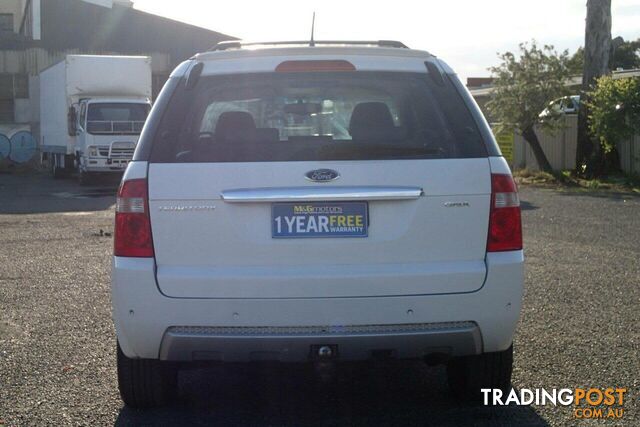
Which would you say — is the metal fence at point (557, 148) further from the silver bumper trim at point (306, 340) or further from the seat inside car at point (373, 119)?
the silver bumper trim at point (306, 340)

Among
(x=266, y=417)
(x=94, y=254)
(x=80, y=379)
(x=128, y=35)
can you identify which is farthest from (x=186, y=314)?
(x=128, y=35)

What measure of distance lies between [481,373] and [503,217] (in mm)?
928

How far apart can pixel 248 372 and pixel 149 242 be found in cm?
178

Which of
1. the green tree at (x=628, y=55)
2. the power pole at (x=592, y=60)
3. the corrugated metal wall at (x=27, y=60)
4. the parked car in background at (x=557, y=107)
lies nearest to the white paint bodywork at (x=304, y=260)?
the power pole at (x=592, y=60)

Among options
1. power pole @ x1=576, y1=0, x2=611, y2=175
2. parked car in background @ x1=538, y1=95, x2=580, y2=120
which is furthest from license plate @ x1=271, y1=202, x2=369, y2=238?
parked car in background @ x1=538, y1=95, x2=580, y2=120

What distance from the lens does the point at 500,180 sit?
464 centimetres

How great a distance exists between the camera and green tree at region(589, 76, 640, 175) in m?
22.0

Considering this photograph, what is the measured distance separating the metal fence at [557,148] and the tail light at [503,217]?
65.8ft

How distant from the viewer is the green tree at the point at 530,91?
25.2 metres

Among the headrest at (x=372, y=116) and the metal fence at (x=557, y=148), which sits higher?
the headrest at (x=372, y=116)

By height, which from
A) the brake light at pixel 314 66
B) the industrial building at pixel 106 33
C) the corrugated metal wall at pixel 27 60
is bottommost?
the brake light at pixel 314 66

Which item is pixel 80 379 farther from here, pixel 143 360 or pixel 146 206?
pixel 146 206

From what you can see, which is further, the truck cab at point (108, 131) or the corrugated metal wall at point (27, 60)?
the corrugated metal wall at point (27, 60)

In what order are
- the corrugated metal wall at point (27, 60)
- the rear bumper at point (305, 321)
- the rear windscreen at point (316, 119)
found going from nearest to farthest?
the rear bumper at point (305, 321)
the rear windscreen at point (316, 119)
the corrugated metal wall at point (27, 60)
